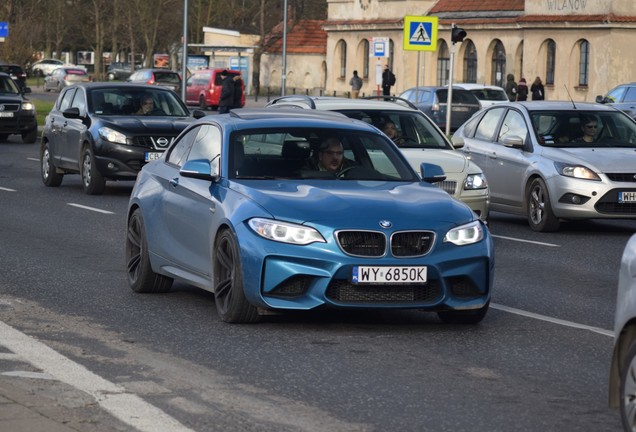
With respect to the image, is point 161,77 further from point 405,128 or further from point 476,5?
point 405,128

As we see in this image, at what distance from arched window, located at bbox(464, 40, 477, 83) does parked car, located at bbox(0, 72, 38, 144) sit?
36183mm

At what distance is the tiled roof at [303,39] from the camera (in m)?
95.4

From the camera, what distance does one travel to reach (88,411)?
7359mm

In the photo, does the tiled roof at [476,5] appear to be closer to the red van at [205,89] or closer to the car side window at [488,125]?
the red van at [205,89]

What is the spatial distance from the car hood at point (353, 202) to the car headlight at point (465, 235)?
55 mm

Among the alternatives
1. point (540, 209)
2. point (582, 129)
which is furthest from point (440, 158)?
point (582, 129)

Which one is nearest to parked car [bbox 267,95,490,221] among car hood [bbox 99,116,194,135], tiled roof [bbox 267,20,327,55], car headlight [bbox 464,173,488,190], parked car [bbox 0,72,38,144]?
car headlight [bbox 464,173,488,190]

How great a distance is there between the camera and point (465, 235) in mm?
Result: 10062

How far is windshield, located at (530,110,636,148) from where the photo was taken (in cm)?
1944

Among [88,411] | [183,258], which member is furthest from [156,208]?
[88,411]

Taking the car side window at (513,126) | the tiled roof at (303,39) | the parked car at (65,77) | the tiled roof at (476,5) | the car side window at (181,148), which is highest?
the tiled roof at (476,5)

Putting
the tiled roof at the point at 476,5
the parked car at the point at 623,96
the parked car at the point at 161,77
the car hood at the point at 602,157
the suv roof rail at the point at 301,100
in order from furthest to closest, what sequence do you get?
the parked car at the point at 161,77
the tiled roof at the point at 476,5
the parked car at the point at 623,96
the suv roof rail at the point at 301,100
the car hood at the point at 602,157

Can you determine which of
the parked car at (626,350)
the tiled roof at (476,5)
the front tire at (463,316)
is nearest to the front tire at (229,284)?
the front tire at (463,316)

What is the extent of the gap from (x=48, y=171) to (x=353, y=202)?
1551cm
